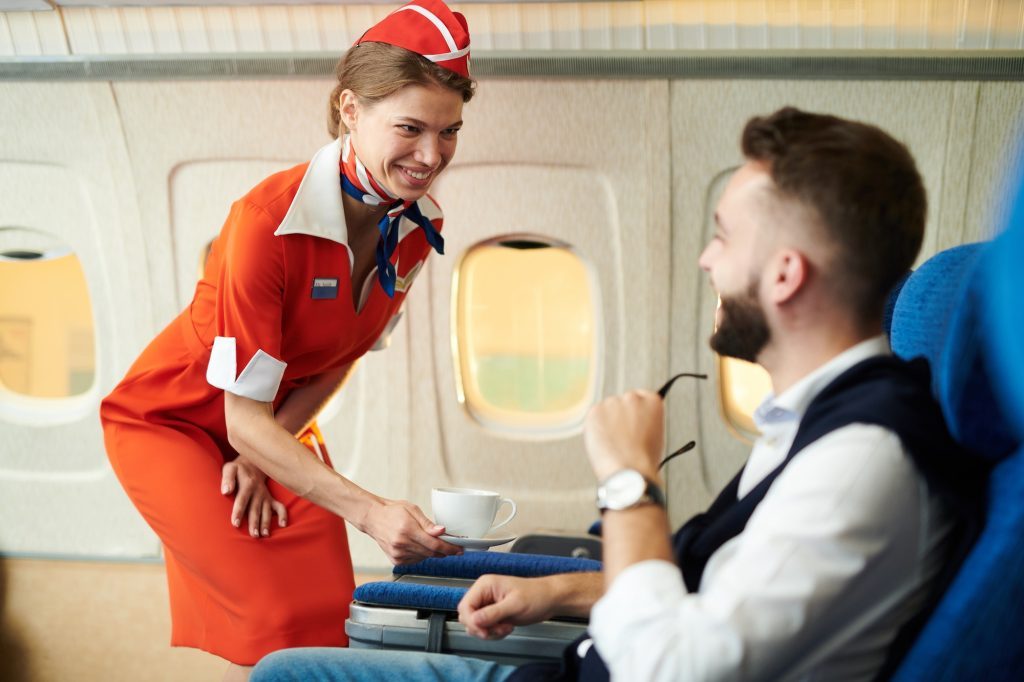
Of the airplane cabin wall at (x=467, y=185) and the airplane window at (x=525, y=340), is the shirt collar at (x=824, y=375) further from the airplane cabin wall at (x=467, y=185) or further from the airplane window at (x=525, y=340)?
the airplane window at (x=525, y=340)

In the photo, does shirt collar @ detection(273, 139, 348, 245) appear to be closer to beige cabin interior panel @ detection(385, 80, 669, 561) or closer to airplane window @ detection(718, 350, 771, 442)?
beige cabin interior panel @ detection(385, 80, 669, 561)

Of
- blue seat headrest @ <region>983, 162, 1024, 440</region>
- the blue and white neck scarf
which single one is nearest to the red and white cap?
the blue and white neck scarf

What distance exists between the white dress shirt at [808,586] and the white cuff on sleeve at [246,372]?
48.0 inches

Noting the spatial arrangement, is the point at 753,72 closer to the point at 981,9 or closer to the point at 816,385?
the point at 981,9

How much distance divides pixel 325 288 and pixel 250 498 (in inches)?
22.0

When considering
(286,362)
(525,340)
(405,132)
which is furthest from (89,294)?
(405,132)

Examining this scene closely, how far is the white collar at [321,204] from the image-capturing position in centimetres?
217

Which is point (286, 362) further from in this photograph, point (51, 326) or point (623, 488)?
point (51, 326)

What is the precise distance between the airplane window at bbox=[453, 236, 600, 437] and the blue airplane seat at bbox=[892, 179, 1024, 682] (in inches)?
110

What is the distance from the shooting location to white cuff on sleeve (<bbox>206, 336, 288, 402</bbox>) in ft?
7.00

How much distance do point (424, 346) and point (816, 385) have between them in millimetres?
2639

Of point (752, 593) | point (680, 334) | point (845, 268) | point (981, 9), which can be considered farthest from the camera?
point (680, 334)

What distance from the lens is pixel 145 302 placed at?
12.8 feet

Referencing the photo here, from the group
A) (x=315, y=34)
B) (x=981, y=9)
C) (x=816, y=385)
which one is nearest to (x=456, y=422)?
(x=315, y=34)
